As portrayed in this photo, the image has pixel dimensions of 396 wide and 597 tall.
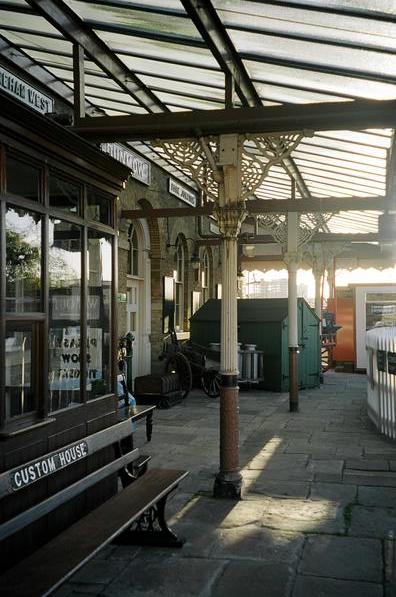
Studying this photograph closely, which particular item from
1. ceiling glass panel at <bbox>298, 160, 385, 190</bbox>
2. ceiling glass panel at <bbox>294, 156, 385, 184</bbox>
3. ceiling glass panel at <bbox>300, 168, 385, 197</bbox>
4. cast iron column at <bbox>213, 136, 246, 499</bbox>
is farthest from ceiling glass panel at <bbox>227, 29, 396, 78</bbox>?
ceiling glass panel at <bbox>300, 168, 385, 197</bbox>

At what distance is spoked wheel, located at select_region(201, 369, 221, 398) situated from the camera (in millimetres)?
11594

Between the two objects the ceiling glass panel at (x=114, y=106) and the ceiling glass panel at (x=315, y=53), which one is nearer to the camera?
the ceiling glass panel at (x=315, y=53)

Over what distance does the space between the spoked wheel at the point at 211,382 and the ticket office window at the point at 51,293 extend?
22.6ft

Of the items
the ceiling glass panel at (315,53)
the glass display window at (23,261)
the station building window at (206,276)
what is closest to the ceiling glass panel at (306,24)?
the ceiling glass panel at (315,53)

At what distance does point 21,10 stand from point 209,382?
773 cm

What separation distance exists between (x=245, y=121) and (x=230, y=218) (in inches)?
36.3

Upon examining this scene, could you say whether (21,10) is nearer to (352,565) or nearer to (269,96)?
(269,96)

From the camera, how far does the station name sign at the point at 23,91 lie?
20.8ft

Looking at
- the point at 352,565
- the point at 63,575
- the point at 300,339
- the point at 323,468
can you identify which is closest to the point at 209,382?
the point at 300,339

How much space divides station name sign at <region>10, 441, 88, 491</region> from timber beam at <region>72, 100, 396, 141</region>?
280cm

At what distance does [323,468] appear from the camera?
20.5ft

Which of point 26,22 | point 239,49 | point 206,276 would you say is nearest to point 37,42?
point 26,22

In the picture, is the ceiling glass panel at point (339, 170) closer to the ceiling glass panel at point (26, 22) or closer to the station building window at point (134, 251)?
the station building window at point (134, 251)

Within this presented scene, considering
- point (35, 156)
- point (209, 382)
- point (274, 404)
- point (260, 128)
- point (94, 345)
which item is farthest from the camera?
point (209, 382)
